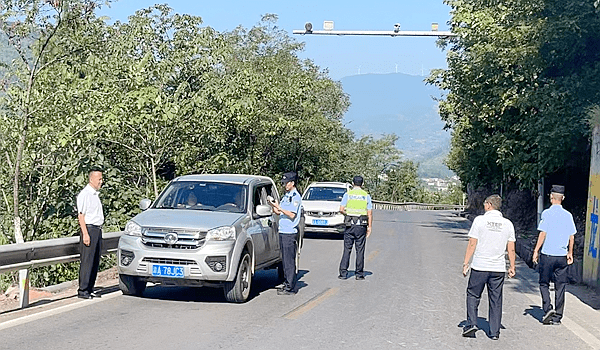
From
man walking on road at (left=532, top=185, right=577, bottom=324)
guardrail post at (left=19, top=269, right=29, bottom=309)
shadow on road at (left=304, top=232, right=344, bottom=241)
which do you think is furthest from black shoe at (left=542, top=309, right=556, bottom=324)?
shadow on road at (left=304, top=232, right=344, bottom=241)

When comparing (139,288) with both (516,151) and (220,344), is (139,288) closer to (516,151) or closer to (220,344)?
(220,344)

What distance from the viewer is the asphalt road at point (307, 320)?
8.48 m

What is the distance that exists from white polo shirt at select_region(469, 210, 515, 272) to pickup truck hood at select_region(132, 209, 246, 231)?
3630 millimetres

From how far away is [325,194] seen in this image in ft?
82.4

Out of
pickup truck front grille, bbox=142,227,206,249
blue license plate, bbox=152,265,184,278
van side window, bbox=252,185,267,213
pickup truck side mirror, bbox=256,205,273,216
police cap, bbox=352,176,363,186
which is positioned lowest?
blue license plate, bbox=152,265,184,278

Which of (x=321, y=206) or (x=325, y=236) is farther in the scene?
(x=325, y=236)

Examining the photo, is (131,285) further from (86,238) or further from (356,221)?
(356,221)

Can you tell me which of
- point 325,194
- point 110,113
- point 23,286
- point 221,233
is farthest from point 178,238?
point 325,194

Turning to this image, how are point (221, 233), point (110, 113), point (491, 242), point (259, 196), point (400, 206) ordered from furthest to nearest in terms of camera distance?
point (400, 206) < point (110, 113) < point (259, 196) < point (221, 233) < point (491, 242)

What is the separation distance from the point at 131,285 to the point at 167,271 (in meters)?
1.01

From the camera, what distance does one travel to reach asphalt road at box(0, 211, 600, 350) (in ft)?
27.8

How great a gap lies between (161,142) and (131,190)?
68.3 inches

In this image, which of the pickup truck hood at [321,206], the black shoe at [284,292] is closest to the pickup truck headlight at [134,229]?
the black shoe at [284,292]

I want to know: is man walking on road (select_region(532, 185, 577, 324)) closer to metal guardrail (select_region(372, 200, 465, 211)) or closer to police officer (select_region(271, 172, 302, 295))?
police officer (select_region(271, 172, 302, 295))
